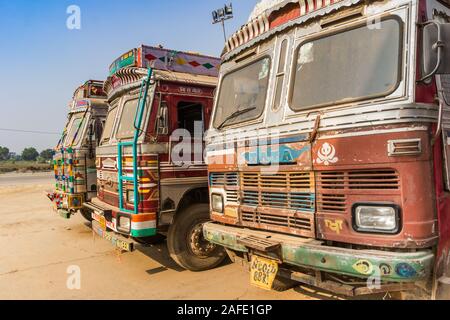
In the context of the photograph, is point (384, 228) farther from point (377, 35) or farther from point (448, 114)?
point (377, 35)

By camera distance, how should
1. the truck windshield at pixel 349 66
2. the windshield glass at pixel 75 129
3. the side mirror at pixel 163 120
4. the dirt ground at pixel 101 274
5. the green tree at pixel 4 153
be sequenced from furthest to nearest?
1. the green tree at pixel 4 153
2. the windshield glass at pixel 75 129
3. the side mirror at pixel 163 120
4. the dirt ground at pixel 101 274
5. the truck windshield at pixel 349 66

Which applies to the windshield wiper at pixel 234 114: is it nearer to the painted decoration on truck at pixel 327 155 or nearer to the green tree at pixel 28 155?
the painted decoration on truck at pixel 327 155

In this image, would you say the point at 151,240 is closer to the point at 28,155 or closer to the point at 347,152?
the point at 347,152

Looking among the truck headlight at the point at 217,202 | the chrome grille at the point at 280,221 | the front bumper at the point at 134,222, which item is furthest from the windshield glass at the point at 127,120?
the chrome grille at the point at 280,221

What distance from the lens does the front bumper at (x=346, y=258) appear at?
2525 mm

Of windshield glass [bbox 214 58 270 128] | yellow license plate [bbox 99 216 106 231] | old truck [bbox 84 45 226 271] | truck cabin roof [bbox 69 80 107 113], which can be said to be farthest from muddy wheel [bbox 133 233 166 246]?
truck cabin roof [bbox 69 80 107 113]

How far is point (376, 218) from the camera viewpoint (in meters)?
2.78

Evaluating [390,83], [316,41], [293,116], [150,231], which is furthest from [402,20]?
[150,231]

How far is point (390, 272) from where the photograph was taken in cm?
255

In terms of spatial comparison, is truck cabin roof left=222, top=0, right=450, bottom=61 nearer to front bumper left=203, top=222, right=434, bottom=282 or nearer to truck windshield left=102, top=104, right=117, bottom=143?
front bumper left=203, top=222, right=434, bottom=282

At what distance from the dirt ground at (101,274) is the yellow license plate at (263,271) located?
3.20ft

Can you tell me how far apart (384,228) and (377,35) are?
1.55m

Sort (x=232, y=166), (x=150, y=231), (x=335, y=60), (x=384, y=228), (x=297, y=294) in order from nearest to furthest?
(x=384, y=228) < (x=335, y=60) < (x=232, y=166) < (x=297, y=294) < (x=150, y=231)

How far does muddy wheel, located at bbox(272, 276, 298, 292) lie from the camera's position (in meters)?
4.21
